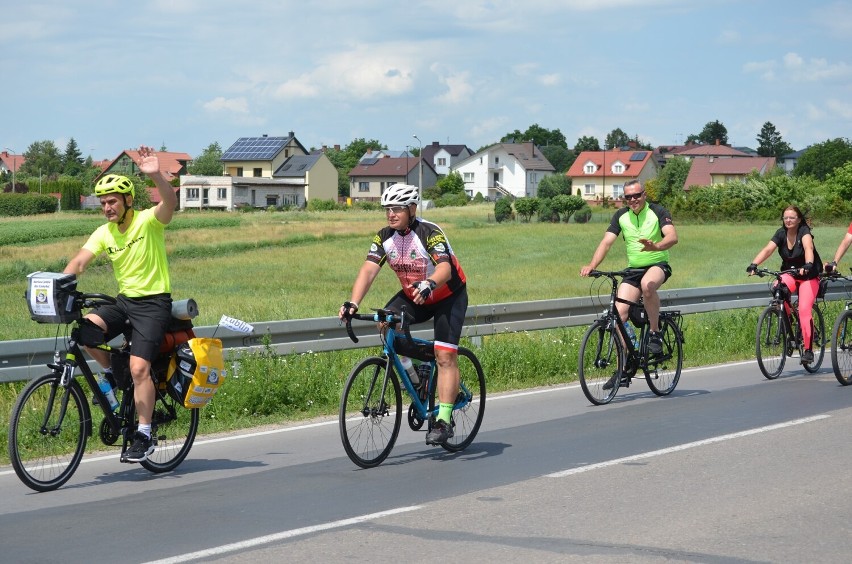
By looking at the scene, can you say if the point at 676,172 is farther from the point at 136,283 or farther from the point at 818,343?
the point at 136,283

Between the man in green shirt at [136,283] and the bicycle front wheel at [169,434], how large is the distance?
0.72 feet

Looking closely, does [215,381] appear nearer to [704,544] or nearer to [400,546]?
[400,546]

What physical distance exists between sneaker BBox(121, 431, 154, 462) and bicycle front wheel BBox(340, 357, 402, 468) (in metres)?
1.33

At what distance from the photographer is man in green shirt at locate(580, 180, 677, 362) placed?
12008mm

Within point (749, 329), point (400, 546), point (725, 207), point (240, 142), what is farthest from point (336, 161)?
point (400, 546)

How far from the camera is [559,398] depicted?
12.4m

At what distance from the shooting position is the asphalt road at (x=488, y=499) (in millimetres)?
6066

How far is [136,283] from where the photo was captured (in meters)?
7.94

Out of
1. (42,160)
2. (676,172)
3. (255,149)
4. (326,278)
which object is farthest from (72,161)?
(326,278)

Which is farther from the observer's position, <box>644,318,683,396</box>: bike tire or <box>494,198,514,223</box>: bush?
<box>494,198,514,223</box>: bush

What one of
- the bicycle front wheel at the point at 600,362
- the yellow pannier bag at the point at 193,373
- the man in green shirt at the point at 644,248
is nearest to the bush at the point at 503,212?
the man in green shirt at the point at 644,248

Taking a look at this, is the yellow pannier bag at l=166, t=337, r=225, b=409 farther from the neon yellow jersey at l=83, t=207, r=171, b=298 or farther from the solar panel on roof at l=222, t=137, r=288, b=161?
the solar panel on roof at l=222, t=137, r=288, b=161

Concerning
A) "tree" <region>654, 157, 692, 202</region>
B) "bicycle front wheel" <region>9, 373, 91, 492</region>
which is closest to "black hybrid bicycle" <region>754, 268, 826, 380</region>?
"bicycle front wheel" <region>9, 373, 91, 492</region>

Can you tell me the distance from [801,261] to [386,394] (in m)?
7.12
